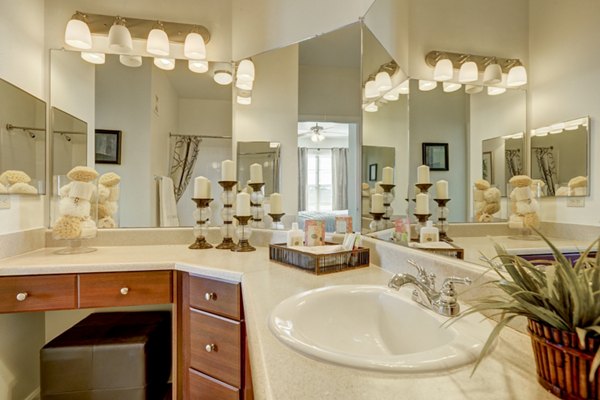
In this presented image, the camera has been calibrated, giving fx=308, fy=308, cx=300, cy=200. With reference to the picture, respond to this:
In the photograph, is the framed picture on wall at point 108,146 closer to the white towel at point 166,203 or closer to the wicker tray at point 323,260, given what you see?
the white towel at point 166,203

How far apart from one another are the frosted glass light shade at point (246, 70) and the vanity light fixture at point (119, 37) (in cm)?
70

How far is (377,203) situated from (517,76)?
881 mm

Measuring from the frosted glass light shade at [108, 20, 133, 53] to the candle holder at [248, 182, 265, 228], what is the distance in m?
1.19

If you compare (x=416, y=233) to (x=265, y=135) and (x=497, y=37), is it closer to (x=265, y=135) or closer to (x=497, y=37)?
(x=497, y=37)

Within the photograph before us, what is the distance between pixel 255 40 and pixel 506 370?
217 cm

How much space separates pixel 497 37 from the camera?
2.70 ft

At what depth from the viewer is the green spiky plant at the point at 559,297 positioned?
0.42 meters

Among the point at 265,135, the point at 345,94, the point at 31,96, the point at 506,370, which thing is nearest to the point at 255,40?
the point at 265,135

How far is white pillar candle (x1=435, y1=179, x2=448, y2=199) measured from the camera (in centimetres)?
103

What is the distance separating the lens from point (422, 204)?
45.8 inches

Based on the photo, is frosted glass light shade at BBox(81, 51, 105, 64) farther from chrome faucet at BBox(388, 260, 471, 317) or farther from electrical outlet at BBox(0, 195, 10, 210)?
chrome faucet at BBox(388, 260, 471, 317)

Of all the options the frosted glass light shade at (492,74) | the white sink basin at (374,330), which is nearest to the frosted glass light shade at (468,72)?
the frosted glass light shade at (492,74)

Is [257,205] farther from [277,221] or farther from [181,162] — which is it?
[181,162]

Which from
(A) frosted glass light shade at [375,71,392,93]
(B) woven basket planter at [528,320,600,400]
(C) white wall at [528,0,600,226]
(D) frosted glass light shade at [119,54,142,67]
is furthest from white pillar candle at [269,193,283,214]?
(B) woven basket planter at [528,320,600,400]
